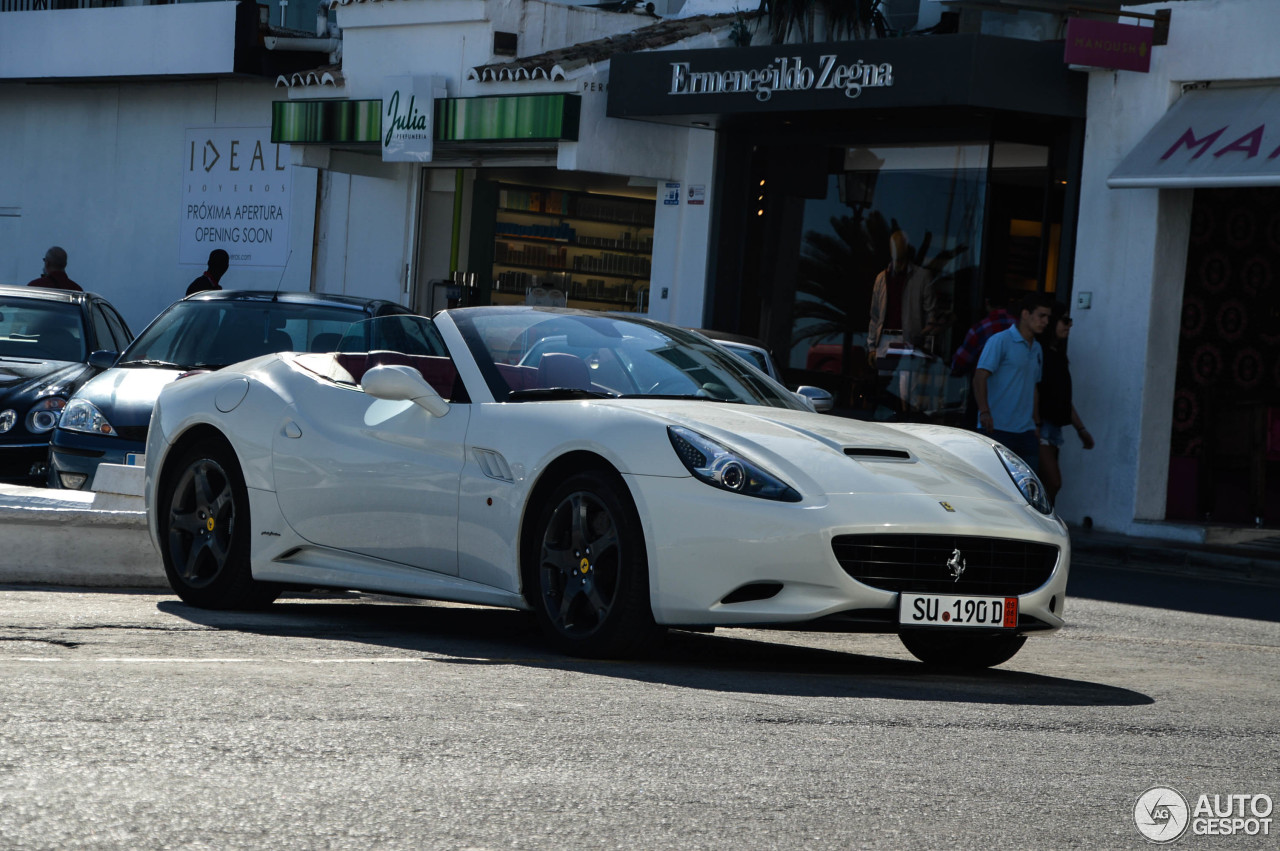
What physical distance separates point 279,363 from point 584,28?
15908 mm

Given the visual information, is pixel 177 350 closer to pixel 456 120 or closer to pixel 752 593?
pixel 752 593

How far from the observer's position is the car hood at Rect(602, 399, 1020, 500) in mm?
6625

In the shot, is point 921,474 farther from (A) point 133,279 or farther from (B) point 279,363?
(A) point 133,279

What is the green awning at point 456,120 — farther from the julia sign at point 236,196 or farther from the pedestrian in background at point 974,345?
the pedestrian in background at point 974,345

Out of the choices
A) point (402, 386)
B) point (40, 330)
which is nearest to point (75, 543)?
point (402, 386)

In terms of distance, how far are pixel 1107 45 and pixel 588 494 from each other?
11188 millimetres

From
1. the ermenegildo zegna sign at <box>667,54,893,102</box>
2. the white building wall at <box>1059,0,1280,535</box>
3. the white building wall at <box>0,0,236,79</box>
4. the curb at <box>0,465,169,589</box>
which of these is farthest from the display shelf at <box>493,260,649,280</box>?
the curb at <box>0,465,169,589</box>

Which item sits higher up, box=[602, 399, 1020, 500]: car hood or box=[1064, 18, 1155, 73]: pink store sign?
box=[1064, 18, 1155, 73]: pink store sign

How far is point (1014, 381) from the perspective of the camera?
1446cm

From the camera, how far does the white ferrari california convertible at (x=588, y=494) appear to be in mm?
6473

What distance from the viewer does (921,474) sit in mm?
6898

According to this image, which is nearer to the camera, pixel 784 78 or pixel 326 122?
pixel 784 78

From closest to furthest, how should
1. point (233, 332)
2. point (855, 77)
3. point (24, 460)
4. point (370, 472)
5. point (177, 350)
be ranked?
point (370, 472) → point (177, 350) → point (233, 332) → point (24, 460) → point (855, 77)

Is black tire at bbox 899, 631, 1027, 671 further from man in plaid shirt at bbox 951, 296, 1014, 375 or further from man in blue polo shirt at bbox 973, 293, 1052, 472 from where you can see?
man in plaid shirt at bbox 951, 296, 1014, 375
